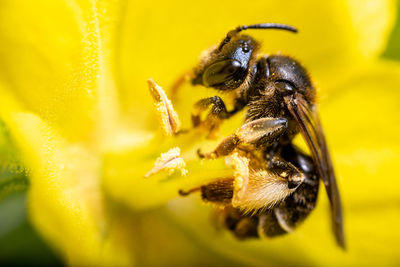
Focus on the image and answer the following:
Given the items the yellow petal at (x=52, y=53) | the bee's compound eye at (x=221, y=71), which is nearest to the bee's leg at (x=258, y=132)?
the bee's compound eye at (x=221, y=71)

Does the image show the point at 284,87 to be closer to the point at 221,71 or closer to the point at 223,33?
the point at 221,71

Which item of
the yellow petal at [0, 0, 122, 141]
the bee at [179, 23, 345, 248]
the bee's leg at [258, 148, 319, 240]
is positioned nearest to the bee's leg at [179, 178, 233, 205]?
the bee at [179, 23, 345, 248]

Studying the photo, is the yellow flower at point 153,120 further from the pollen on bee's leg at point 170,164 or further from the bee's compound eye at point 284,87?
the bee's compound eye at point 284,87

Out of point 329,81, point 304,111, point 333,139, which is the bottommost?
point 304,111

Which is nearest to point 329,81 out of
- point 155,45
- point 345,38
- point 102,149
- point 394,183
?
point 345,38

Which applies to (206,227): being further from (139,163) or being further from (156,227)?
(139,163)

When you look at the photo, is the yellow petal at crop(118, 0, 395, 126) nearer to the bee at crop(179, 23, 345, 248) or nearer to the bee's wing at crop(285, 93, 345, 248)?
the bee at crop(179, 23, 345, 248)

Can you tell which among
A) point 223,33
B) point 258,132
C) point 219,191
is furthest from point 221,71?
point 223,33
